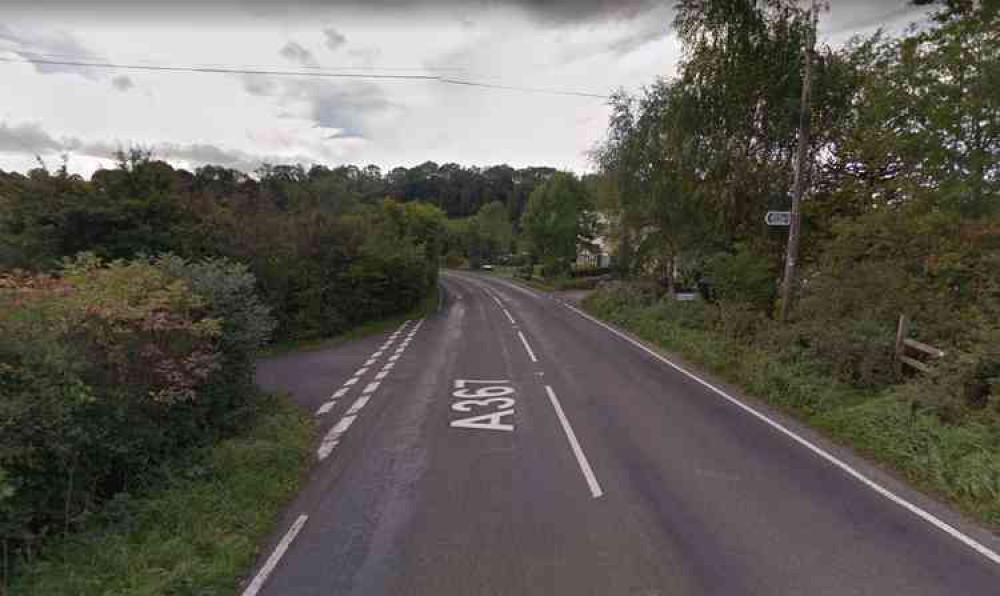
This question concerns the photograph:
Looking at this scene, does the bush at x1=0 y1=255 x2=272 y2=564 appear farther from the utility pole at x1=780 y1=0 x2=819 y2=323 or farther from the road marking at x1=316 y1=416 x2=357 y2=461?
the utility pole at x1=780 y1=0 x2=819 y2=323

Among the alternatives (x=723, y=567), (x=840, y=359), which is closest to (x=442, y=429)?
(x=723, y=567)

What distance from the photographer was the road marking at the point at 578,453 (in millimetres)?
5402

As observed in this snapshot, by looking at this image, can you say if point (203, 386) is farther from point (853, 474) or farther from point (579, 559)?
point (853, 474)

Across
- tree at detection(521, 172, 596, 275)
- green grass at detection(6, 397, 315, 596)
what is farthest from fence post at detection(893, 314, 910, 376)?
tree at detection(521, 172, 596, 275)

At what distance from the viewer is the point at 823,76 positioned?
14.7 meters

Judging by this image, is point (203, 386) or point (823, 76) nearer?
point (203, 386)

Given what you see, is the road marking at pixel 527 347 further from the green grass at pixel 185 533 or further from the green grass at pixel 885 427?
the green grass at pixel 185 533

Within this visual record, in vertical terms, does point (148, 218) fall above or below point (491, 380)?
above

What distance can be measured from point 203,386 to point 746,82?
55.7 feet

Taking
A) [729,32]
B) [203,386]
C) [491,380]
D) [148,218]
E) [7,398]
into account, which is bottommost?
[491,380]

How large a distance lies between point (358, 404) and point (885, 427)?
8.49m

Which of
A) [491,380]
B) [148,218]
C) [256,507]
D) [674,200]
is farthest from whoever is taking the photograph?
[674,200]

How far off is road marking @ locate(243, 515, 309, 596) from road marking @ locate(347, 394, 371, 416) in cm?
336

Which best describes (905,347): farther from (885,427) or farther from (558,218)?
(558,218)
